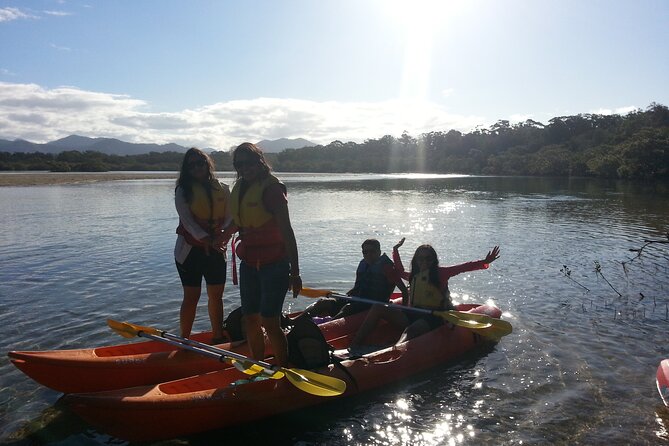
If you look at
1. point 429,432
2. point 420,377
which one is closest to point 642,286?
point 420,377

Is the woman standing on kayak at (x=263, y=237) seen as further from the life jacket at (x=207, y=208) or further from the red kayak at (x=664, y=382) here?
the red kayak at (x=664, y=382)

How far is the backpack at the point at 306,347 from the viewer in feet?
15.9

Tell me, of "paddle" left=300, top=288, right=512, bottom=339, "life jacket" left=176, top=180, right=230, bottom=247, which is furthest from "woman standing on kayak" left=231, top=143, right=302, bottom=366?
"paddle" left=300, top=288, right=512, bottom=339

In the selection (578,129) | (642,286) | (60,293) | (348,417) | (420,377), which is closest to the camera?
(348,417)

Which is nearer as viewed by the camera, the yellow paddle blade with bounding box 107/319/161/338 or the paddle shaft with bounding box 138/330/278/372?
the paddle shaft with bounding box 138/330/278/372

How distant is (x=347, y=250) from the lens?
13336 millimetres

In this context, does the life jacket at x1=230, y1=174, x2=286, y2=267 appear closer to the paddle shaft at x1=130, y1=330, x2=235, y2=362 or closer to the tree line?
the paddle shaft at x1=130, y1=330, x2=235, y2=362

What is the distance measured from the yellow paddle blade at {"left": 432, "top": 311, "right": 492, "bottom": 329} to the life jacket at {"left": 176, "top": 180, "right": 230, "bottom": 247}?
109 inches

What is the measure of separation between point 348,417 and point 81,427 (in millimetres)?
2350

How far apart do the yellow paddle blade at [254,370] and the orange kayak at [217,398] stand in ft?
0.67

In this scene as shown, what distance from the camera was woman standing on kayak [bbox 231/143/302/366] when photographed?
4082 mm

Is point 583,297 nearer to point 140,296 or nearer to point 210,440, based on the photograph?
point 210,440

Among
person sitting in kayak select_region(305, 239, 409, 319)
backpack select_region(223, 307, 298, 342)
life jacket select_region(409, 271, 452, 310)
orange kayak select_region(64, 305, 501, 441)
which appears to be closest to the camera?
orange kayak select_region(64, 305, 501, 441)

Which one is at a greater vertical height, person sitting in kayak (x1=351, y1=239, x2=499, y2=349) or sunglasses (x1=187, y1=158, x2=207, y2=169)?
sunglasses (x1=187, y1=158, x2=207, y2=169)
